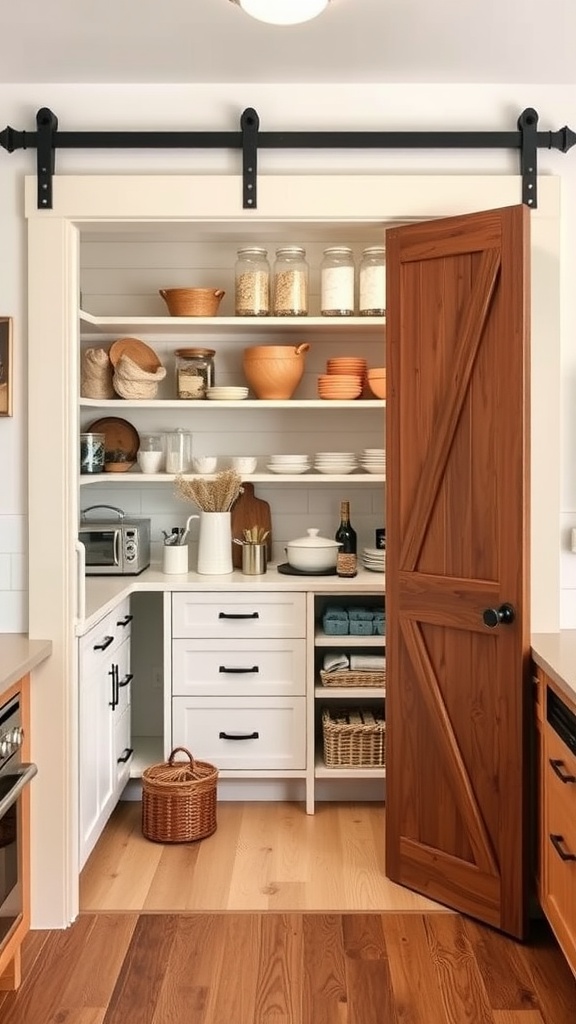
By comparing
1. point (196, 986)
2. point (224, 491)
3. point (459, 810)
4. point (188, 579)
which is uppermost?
point (224, 491)

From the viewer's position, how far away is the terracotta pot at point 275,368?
167 inches

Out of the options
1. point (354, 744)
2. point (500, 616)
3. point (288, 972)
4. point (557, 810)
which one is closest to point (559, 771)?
point (557, 810)

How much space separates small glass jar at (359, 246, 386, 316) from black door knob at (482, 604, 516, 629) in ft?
5.05

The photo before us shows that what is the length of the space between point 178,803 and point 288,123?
2455 millimetres

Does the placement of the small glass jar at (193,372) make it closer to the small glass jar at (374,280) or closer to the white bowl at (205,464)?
the white bowl at (205,464)

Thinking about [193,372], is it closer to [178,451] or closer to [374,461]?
[178,451]

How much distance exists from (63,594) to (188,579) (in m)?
1.08

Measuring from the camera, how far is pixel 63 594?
10.4ft

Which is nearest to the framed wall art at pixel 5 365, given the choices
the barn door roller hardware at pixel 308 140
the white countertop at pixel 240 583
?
the barn door roller hardware at pixel 308 140

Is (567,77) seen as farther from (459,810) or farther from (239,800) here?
(239,800)

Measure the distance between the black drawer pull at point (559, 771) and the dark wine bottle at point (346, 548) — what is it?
1.55 metres

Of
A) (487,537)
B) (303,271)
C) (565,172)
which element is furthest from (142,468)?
(565,172)

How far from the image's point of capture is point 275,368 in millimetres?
4250

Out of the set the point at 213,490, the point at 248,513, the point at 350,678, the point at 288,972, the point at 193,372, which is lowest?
the point at 288,972
